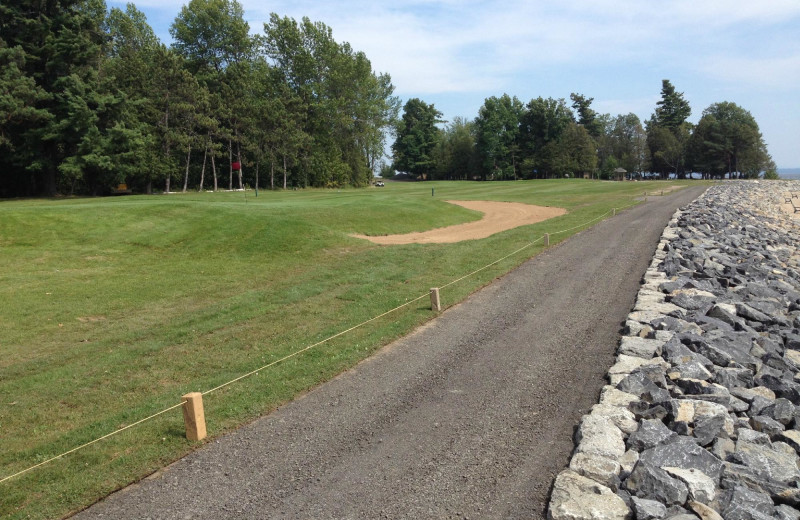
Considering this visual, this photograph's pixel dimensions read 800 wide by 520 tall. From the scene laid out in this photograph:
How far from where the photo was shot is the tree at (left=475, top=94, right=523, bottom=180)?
97812 millimetres

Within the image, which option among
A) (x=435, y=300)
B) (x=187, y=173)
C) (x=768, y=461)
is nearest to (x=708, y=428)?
(x=768, y=461)

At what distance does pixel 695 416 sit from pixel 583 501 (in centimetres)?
265

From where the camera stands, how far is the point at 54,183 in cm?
4281

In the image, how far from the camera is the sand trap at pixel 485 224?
2381cm

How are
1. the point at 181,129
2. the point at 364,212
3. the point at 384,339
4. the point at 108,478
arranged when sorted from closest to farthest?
the point at 108,478, the point at 384,339, the point at 364,212, the point at 181,129

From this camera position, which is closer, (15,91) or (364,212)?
(364,212)

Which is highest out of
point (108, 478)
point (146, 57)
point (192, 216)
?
point (146, 57)

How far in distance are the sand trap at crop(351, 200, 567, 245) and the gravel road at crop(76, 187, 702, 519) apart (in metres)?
13.0

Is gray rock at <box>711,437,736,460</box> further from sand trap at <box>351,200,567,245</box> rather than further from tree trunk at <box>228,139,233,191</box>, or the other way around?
tree trunk at <box>228,139,233,191</box>

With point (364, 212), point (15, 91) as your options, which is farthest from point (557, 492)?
point (15, 91)

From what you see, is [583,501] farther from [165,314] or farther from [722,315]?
[165,314]

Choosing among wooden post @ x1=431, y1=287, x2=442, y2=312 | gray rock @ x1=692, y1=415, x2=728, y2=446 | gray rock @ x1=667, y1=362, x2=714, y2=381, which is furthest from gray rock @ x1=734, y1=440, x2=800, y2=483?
wooden post @ x1=431, y1=287, x2=442, y2=312

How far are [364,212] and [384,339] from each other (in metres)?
18.2

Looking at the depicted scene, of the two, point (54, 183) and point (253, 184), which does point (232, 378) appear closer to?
point (54, 183)
